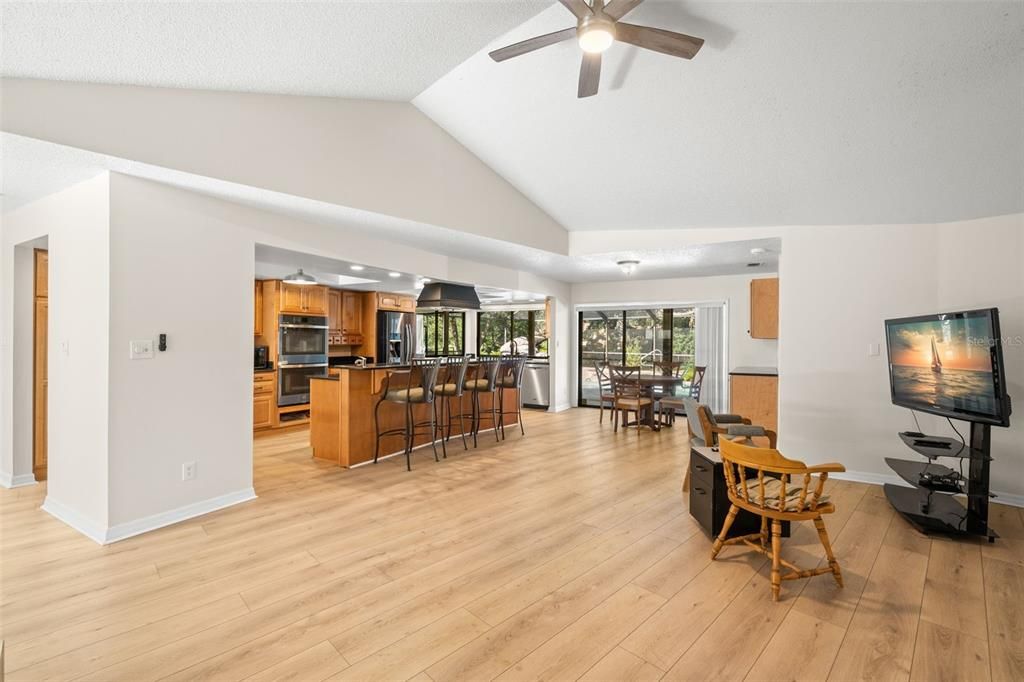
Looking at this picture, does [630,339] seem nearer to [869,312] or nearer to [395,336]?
[395,336]

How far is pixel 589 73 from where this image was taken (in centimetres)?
246

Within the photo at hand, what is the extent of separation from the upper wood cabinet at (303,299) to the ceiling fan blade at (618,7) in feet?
18.2

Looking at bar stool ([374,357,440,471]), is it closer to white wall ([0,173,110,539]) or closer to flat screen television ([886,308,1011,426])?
white wall ([0,173,110,539])

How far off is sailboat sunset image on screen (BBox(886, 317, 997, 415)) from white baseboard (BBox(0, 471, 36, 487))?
23.5 feet

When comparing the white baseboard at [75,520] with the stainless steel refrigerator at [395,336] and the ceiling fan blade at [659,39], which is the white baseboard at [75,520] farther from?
the stainless steel refrigerator at [395,336]

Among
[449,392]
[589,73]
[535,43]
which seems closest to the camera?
[535,43]

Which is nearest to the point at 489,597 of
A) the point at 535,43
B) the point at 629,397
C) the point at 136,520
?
the point at 136,520

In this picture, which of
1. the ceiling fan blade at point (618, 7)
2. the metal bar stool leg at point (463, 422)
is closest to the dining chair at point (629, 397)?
the metal bar stool leg at point (463, 422)

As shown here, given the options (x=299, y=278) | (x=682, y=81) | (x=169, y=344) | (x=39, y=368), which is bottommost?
(x=39, y=368)

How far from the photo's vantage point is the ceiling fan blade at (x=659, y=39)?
2.15 metres

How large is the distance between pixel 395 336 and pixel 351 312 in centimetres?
81

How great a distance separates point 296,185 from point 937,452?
4.67 meters

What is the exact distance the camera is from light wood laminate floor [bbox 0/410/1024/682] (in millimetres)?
1890

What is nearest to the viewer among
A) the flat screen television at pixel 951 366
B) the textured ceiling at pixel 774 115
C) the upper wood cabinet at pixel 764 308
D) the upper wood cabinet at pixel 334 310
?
the textured ceiling at pixel 774 115
